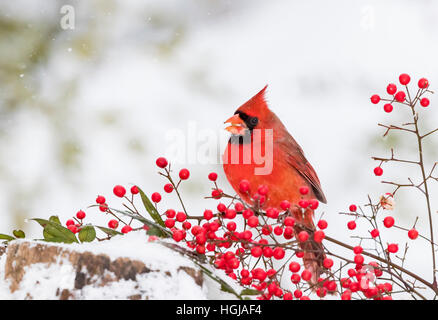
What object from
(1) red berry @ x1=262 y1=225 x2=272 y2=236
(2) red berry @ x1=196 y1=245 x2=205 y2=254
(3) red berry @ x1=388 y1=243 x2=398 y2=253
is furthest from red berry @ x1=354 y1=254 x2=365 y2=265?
(2) red berry @ x1=196 y1=245 x2=205 y2=254

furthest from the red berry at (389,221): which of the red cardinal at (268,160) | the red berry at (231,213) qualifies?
the red berry at (231,213)

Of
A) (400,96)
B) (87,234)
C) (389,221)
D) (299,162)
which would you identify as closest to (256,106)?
(299,162)

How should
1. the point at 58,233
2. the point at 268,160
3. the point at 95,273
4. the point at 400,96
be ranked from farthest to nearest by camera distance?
the point at 268,160, the point at 400,96, the point at 58,233, the point at 95,273

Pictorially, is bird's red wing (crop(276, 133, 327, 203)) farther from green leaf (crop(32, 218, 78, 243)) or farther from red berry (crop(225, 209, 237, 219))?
green leaf (crop(32, 218, 78, 243))

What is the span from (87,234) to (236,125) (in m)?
0.50

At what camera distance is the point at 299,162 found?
4.41 ft

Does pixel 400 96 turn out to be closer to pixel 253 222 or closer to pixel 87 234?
pixel 253 222

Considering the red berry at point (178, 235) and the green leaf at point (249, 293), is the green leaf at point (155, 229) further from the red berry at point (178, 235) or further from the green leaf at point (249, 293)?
the green leaf at point (249, 293)

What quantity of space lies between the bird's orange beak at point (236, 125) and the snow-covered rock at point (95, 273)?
Result: 1.72 ft

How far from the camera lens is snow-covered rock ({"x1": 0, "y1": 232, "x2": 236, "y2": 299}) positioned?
814 mm

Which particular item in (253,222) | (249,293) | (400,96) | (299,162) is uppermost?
(400,96)

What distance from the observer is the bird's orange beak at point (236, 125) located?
1.34 metres
